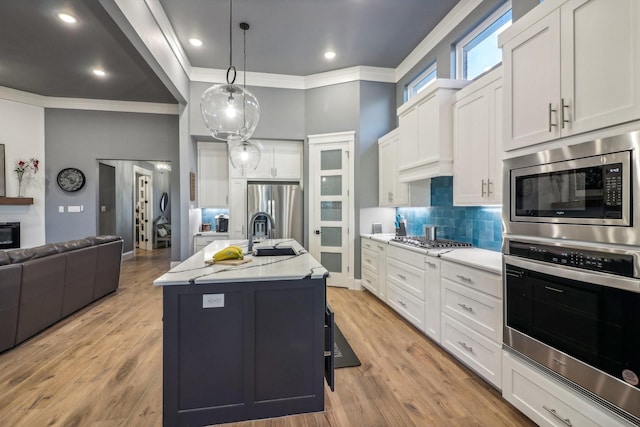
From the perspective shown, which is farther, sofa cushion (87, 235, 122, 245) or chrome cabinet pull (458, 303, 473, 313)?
sofa cushion (87, 235, 122, 245)

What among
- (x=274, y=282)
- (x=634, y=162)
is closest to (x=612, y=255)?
(x=634, y=162)

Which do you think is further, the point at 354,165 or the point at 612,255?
the point at 354,165

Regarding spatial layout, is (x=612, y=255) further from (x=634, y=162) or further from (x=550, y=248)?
(x=634, y=162)

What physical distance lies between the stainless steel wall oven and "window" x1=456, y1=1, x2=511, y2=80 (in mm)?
1859

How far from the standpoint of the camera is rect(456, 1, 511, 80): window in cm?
295

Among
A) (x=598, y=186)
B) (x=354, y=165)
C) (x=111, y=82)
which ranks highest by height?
(x=111, y=82)

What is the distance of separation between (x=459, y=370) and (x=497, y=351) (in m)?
0.52

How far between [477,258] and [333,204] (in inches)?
109

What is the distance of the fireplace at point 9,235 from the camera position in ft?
17.6

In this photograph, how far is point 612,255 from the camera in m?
1.30

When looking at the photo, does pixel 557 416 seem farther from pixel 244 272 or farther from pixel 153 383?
pixel 153 383

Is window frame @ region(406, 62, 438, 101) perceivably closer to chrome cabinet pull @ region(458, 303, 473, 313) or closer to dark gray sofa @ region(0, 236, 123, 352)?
chrome cabinet pull @ region(458, 303, 473, 313)

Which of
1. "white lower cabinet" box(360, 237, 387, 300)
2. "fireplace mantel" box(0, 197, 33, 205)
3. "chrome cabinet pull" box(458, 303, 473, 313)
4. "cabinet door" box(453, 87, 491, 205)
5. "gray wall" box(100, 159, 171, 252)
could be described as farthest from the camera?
"gray wall" box(100, 159, 171, 252)

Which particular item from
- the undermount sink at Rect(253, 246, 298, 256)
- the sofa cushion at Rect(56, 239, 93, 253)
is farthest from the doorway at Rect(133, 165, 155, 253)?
the undermount sink at Rect(253, 246, 298, 256)
